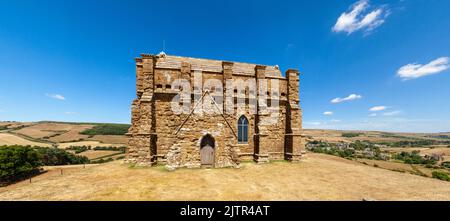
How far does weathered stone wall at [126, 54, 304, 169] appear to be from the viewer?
1272 centimetres

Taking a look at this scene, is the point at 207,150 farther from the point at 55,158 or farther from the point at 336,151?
the point at 55,158

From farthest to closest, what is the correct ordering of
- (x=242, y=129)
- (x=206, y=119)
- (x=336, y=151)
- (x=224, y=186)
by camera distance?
(x=336, y=151) < (x=242, y=129) < (x=206, y=119) < (x=224, y=186)

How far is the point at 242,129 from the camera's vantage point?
15.8 metres

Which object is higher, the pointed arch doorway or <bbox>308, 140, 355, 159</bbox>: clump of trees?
the pointed arch doorway

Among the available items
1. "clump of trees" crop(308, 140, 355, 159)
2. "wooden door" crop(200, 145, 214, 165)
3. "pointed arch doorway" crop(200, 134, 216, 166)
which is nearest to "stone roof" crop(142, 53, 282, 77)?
"pointed arch doorway" crop(200, 134, 216, 166)

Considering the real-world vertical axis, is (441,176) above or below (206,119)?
below

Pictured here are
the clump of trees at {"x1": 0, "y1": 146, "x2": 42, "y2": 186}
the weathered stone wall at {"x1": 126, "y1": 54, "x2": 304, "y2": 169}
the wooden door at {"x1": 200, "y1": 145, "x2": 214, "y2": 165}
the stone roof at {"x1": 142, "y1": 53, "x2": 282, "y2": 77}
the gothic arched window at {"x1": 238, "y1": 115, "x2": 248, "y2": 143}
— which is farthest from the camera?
the clump of trees at {"x1": 0, "y1": 146, "x2": 42, "y2": 186}

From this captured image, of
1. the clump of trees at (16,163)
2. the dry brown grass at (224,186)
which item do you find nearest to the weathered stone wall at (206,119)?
the dry brown grass at (224,186)

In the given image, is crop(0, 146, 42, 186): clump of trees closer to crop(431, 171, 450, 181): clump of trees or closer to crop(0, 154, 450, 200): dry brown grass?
crop(0, 154, 450, 200): dry brown grass

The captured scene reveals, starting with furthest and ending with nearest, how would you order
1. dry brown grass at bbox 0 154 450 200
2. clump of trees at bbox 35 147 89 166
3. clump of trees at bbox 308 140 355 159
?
clump of trees at bbox 35 147 89 166, clump of trees at bbox 308 140 355 159, dry brown grass at bbox 0 154 450 200

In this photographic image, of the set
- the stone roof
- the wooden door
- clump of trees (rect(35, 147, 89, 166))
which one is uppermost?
the stone roof

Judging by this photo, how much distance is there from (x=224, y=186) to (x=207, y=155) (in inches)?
176

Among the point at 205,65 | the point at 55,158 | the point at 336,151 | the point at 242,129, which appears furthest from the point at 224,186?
the point at 55,158
